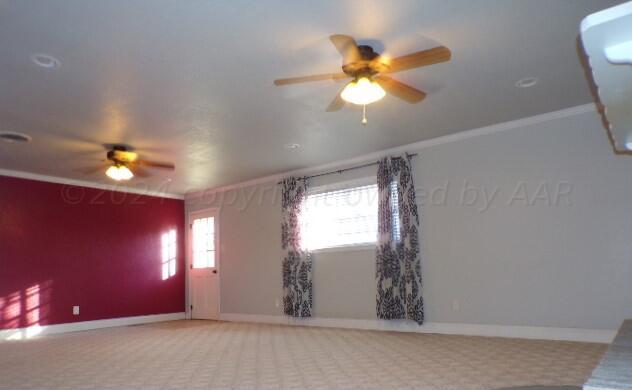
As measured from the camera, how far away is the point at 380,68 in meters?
3.46

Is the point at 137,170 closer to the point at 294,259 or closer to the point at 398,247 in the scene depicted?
the point at 294,259

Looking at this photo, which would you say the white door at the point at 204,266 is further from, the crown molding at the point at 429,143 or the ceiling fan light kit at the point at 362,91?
the ceiling fan light kit at the point at 362,91

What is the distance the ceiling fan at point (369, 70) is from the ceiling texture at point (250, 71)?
6.2 inches

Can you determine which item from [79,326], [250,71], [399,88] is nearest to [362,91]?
[399,88]

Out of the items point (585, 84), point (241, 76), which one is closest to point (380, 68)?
point (241, 76)

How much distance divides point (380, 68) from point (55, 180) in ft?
20.7

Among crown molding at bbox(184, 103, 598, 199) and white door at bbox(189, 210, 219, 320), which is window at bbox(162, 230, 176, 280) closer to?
white door at bbox(189, 210, 219, 320)

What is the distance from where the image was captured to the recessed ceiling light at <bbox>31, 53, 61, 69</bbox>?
135 inches

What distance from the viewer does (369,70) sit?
3484 millimetres

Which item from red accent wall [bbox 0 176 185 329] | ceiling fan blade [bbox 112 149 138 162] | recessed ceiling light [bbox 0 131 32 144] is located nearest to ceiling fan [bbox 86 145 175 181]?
ceiling fan blade [bbox 112 149 138 162]

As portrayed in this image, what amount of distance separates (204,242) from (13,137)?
14.1ft

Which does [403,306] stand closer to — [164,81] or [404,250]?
[404,250]

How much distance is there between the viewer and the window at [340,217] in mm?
6629

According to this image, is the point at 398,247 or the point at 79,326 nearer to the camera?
the point at 398,247
